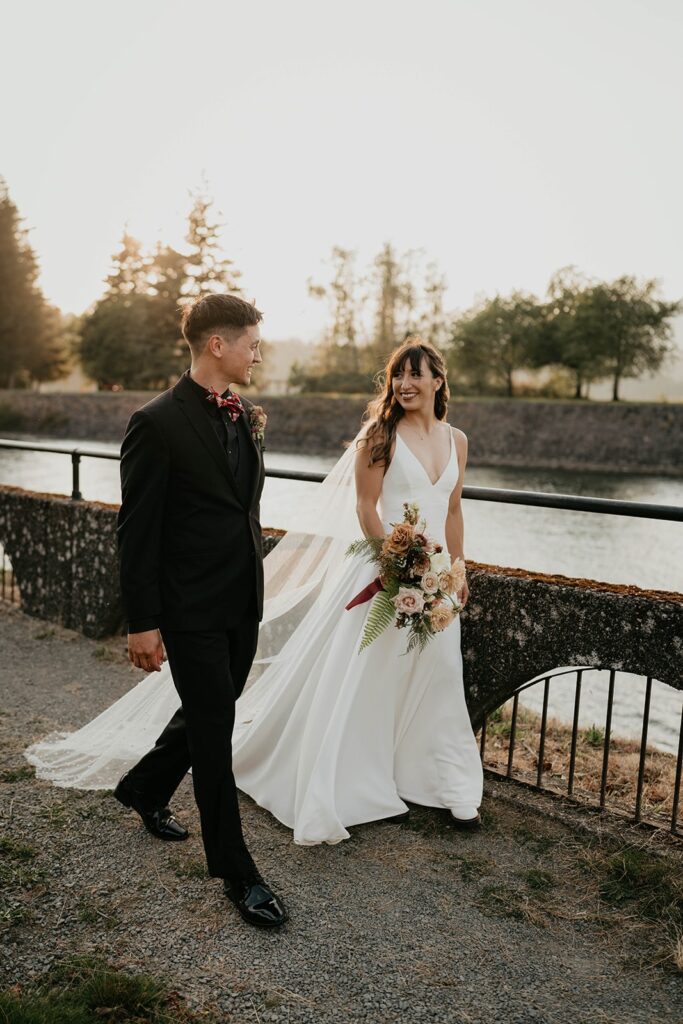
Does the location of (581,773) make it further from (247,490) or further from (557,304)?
(557,304)

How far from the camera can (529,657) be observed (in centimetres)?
409

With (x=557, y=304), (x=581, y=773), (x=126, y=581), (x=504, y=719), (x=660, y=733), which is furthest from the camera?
(x=557, y=304)

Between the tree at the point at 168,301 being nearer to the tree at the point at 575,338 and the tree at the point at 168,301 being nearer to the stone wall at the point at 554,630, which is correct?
the tree at the point at 575,338

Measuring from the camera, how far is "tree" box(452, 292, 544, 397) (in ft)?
162

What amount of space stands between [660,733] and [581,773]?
7.52 feet

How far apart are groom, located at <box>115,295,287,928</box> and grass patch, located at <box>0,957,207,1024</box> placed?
1.72ft

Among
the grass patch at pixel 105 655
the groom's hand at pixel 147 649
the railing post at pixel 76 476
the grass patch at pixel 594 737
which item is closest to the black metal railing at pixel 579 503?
the groom's hand at pixel 147 649

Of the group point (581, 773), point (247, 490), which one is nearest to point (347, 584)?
point (247, 490)

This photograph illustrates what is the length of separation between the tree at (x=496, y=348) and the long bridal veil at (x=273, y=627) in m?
45.7

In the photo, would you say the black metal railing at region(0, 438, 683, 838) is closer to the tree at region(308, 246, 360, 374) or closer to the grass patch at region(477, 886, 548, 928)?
the grass patch at region(477, 886, 548, 928)

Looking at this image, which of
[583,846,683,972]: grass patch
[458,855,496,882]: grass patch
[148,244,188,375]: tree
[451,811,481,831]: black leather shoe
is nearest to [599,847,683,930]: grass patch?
[583,846,683,972]: grass patch

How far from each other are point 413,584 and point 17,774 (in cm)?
225

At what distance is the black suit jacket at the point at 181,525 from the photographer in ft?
9.51

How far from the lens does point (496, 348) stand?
4981 cm
